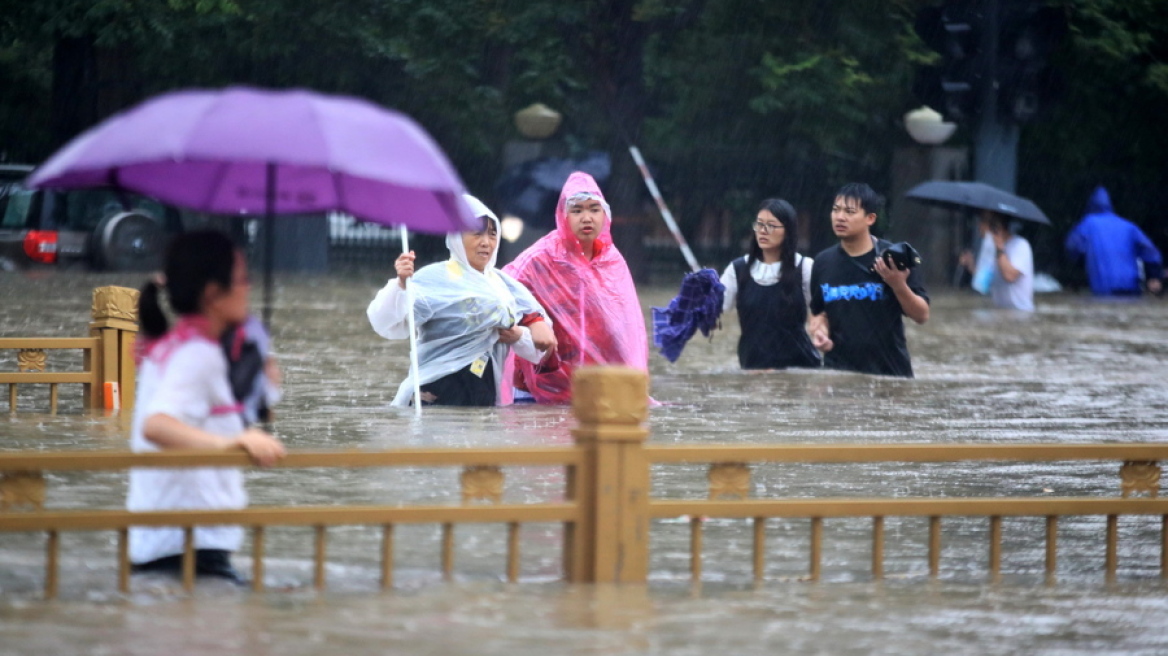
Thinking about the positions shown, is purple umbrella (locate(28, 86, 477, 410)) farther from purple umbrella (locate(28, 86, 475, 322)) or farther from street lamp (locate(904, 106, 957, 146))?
street lamp (locate(904, 106, 957, 146))

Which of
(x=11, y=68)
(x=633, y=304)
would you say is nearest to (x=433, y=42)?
(x=11, y=68)

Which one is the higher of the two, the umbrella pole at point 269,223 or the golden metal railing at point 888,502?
the umbrella pole at point 269,223

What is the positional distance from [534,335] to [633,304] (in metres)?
1.05

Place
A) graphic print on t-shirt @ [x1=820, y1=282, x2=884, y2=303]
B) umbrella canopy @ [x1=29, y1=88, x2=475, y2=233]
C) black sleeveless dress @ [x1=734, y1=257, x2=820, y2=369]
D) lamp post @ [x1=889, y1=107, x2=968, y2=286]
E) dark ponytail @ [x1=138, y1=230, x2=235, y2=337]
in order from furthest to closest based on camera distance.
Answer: lamp post @ [x1=889, y1=107, x2=968, y2=286], black sleeveless dress @ [x1=734, y1=257, x2=820, y2=369], graphic print on t-shirt @ [x1=820, y1=282, x2=884, y2=303], dark ponytail @ [x1=138, y1=230, x2=235, y2=337], umbrella canopy @ [x1=29, y1=88, x2=475, y2=233]

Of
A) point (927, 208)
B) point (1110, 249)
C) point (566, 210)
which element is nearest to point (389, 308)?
point (566, 210)

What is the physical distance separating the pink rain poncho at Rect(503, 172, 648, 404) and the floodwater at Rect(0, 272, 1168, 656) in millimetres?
442

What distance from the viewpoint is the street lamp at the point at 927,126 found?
97.5 feet

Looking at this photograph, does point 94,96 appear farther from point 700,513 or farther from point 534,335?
point 700,513

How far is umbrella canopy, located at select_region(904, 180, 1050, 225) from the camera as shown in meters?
18.3

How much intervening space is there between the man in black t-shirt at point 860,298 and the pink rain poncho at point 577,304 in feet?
4.66

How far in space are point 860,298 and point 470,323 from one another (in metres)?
2.81

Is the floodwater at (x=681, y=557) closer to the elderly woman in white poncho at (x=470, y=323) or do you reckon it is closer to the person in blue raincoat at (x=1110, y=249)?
the elderly woman in white poncho at (x=470, y=323)

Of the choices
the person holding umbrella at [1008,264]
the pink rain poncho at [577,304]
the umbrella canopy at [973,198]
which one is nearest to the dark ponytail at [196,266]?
the pink rain poncho at [577,304]

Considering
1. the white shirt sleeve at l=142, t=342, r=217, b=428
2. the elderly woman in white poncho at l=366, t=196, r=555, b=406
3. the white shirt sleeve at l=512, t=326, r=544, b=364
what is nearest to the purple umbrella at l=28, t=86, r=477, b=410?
the white shirt sleeve at l=142, t=342, r=217, b=428
